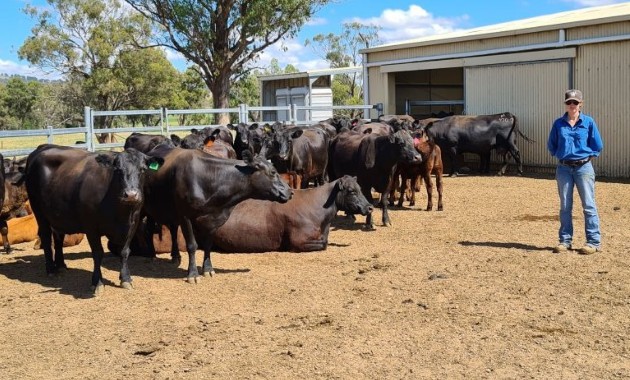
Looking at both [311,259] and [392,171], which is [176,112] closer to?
[392,171]

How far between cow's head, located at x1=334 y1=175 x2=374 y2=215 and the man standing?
8.50 feet

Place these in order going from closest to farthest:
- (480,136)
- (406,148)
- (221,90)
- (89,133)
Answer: (406,148)
(89,133)
(480,136)
(221,90)

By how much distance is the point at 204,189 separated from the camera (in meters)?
8.35

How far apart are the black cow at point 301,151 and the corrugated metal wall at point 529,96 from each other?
7.24 meters

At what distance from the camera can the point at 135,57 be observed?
126ft

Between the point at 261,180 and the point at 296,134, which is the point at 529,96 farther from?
the point at 261,180

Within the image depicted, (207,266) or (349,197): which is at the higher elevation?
(349,197)

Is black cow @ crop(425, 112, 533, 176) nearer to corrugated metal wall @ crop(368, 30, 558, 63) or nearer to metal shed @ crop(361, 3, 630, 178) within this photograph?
metal shed @ crop(361, 3, 630, 178)

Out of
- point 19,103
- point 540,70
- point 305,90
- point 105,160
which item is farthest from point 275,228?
point 19,103

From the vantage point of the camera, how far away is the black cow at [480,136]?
1964cm

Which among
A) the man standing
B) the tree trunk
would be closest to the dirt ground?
the man standing

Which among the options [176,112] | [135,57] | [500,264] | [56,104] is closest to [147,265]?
[500,264]

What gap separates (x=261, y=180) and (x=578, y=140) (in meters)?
3.67

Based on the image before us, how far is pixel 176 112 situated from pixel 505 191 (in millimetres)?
8830
